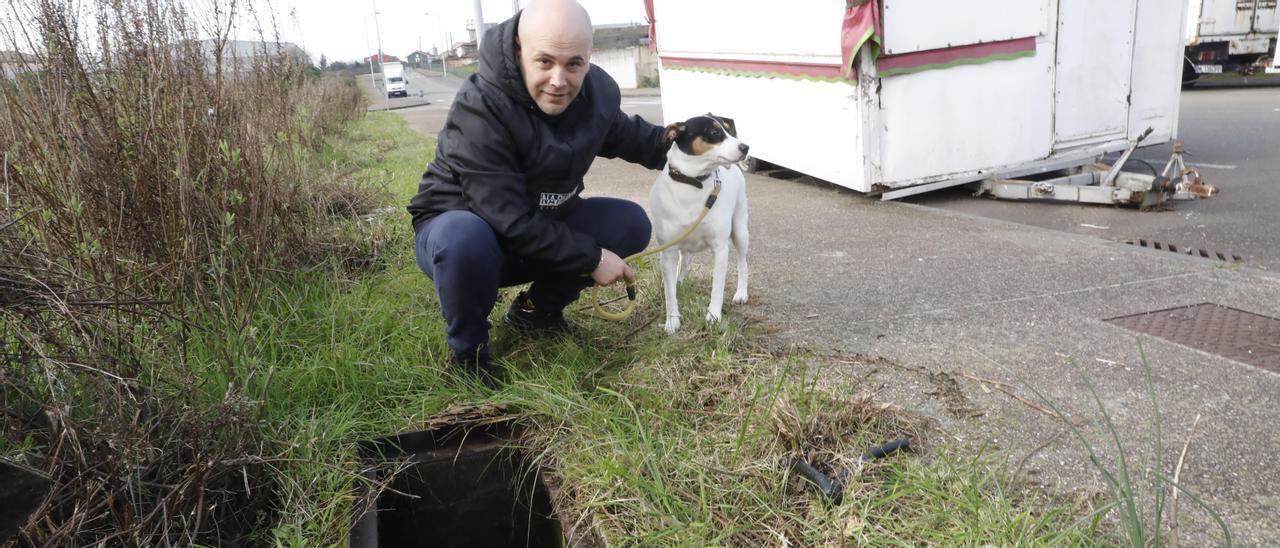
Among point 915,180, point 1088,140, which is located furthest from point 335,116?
point 1088,140

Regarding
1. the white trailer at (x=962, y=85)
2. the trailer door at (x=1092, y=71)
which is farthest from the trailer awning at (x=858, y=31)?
the trailer door at (x=1092, y=71)

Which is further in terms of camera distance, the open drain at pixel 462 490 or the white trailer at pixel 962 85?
the white trailer at pixel 962 85

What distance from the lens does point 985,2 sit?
6.33 m

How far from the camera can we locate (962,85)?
6.47 m

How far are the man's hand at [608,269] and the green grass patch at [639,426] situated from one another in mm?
344

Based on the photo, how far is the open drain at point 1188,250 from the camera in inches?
185

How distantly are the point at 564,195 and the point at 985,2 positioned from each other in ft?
14.9

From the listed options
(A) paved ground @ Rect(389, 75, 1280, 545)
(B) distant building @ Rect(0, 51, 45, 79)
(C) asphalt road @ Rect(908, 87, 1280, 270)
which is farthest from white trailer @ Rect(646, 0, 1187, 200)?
(B) distant building @ Rect(0, 51, 45, 79)

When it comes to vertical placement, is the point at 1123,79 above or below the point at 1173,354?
above

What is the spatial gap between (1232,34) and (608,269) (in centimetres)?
1699

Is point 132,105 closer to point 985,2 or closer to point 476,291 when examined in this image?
point 476,291

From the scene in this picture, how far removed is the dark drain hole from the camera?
2.75 meters

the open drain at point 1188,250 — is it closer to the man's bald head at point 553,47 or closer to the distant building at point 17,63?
the man's bald head at point 553,47

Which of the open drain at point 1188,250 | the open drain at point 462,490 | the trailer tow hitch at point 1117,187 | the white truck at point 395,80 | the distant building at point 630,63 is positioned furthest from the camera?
the white truck at point 395,80
